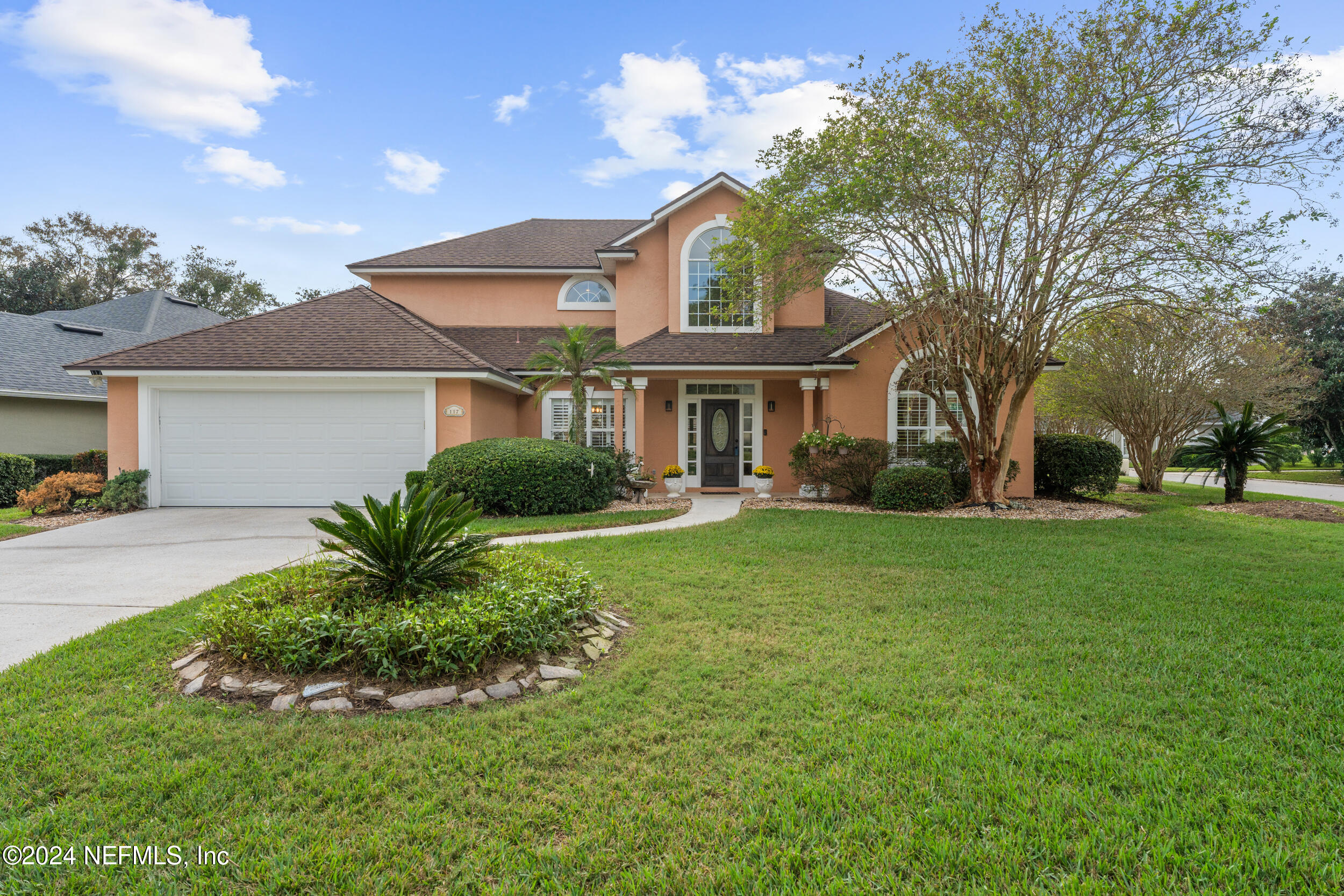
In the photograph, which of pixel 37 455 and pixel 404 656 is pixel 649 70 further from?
pixel 37 455

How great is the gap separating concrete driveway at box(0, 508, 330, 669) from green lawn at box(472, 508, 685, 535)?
8.07ft

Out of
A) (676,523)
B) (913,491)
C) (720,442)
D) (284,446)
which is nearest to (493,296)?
(284,446)

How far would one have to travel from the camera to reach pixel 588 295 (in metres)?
15.7

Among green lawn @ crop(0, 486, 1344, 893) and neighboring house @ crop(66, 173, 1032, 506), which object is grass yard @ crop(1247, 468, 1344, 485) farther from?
green lawn @ crop(0, 486, 1344, 893)

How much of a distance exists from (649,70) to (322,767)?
543 inches

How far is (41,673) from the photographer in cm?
370

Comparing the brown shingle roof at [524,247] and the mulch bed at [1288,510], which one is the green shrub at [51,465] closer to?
the brown shingle roof at [524,247]

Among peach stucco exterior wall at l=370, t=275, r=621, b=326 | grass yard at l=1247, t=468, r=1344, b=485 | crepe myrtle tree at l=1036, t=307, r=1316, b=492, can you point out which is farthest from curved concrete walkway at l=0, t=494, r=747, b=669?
grass yard at l=1247, t=468, r=1344, b=485

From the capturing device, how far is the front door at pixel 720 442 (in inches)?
562

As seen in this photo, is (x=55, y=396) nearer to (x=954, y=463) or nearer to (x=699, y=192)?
(x=699, y=192)

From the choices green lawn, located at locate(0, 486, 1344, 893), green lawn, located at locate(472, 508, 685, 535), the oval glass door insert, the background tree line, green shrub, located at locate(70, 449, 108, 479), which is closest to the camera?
green lawn, located at locate(0, 486, 1344, 893)

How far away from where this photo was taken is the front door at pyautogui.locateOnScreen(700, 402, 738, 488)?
14.3 m

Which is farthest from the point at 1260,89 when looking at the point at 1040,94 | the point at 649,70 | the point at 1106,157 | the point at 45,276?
the point at 45,276

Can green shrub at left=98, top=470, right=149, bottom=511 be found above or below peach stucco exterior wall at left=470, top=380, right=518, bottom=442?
below
